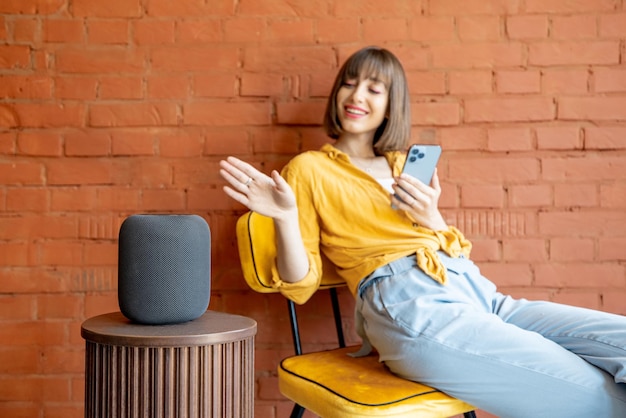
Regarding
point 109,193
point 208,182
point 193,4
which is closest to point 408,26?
point 193,4

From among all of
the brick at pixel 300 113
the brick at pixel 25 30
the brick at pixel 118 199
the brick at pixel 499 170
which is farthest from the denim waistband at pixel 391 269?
the brick at pixel 25 30

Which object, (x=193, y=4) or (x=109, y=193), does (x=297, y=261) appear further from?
(x=193, y=4)

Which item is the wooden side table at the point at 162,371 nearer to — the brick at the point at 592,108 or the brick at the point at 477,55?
the brick at the point at 477,55

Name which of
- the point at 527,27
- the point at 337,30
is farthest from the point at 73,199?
the point at 527,27

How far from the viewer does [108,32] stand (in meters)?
1.83

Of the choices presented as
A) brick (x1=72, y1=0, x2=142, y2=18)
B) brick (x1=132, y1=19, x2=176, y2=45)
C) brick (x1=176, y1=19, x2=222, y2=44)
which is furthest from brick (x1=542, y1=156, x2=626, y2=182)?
brick (x1=72, y1=0, x2=142, y2=18)

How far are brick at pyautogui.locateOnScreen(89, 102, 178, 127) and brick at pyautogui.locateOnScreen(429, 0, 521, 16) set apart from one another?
870 millimetres

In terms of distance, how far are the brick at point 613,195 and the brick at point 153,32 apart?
1400 millimetres

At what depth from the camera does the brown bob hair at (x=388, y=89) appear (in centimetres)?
165

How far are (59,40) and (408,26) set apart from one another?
107 centimetres

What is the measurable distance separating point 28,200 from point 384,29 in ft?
3.96

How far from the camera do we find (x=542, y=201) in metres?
1.83

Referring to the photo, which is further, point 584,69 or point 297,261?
point 584,69

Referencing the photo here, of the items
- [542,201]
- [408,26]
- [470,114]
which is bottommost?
[542,201]
